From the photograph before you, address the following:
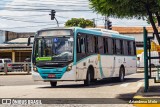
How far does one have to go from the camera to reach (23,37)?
81938 mm

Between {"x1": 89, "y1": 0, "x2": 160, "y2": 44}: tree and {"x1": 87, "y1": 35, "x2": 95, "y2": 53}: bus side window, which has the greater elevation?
{"x1": 89, "y1": 0, "x2": 160, "y2": 44}: tree

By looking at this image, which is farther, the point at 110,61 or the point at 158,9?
the point at 110,61

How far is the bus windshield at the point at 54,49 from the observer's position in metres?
19.6

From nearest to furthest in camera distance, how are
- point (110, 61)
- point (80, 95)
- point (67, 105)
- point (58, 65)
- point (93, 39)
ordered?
point (67, 105) < point (80, 95) < point (58, 65) < point (93, 39) < point (110, 61)

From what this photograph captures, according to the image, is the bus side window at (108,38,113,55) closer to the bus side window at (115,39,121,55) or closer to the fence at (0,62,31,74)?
the bus side window at (115,39,121,55)

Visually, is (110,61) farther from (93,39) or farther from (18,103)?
(18,103)

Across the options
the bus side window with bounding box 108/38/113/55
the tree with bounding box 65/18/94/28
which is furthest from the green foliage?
the tree with bounding box 65/18/94/28

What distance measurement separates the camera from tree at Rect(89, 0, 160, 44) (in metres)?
14.1

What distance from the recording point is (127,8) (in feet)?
46.9

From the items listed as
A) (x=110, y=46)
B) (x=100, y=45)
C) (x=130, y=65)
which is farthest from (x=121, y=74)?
(x=100, y=45)

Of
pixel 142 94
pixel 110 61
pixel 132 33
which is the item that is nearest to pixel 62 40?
pixel 110 61

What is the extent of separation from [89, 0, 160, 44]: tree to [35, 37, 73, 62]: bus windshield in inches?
187

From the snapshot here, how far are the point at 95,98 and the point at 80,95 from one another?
1055 millimetres

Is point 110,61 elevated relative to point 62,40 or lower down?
lower down
